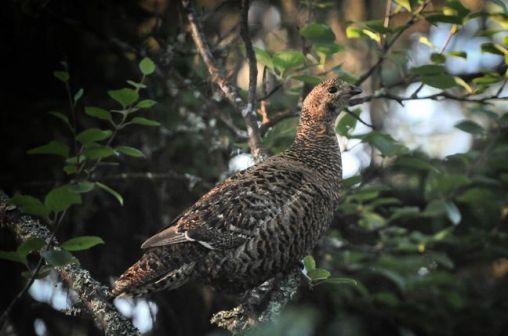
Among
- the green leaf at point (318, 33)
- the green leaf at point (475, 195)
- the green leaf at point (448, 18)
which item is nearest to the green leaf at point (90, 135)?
the green leaf at point (318, 33)

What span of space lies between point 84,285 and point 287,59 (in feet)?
5.73

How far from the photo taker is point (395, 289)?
6.90 meters

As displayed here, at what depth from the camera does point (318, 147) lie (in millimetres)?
4605

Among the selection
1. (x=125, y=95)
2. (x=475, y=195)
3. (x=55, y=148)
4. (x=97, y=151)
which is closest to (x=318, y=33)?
(x=125, y=95)

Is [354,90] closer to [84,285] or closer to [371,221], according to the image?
[371,221]

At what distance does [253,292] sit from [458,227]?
12.1 feet

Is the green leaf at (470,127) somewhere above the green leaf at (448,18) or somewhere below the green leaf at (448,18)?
below

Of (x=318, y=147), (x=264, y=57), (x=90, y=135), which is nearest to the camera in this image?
(x=90, y=135)

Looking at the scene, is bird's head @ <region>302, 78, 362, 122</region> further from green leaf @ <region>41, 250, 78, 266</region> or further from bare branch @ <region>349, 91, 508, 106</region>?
green leaf @ <region>41, 250, 78, 266</region>

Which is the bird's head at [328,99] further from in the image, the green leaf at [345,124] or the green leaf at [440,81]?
the green leaf at [440,81]

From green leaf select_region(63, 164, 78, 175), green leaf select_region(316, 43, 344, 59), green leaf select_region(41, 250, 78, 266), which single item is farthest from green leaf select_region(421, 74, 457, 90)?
green leaf select_region(41, 250, 78, 266)

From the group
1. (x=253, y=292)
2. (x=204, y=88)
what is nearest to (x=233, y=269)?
(x=253, y=292)

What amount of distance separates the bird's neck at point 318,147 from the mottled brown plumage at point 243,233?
25 cm

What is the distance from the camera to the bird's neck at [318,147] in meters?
4.45
